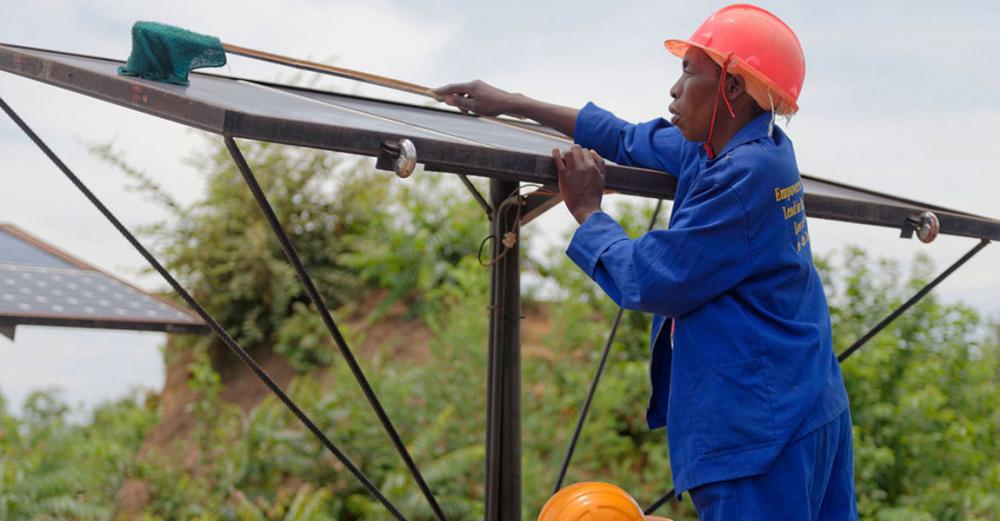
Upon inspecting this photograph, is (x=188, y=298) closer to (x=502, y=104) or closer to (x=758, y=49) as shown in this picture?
(x=502, y=104)

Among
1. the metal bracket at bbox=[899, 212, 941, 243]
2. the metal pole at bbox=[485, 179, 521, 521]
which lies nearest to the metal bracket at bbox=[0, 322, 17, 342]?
the metal pole at bbox=[485, 179, 521, 521]

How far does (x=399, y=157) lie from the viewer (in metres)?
1.91

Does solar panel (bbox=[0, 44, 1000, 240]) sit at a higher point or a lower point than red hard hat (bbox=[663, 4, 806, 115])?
lower

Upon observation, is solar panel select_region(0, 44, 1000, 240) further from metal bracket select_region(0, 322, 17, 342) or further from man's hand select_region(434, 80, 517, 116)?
metal bracket select_region(0, 322, 17, 342)

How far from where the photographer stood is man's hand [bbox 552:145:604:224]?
2.21m

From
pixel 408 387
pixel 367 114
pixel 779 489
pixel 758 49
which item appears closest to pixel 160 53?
pixel 367 114

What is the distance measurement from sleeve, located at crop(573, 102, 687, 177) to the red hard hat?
0.37 m

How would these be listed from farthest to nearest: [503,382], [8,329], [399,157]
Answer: [8,329]
[503,382]
[399,157]

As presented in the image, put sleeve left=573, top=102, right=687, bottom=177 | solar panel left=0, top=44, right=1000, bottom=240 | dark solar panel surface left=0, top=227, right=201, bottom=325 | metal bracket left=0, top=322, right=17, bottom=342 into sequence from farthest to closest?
dark solar panel surface left=0, top=227, right=201, bottom=325
metal bracket left=0, top=322, right=17, bottom=342
sleeve left=573, top=102, right=687, bottom=177
solar panel left=0, top=44, right=1000, bottom=240

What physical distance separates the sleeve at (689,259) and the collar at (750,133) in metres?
0.16

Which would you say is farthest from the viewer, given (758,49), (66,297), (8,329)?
(66,297)

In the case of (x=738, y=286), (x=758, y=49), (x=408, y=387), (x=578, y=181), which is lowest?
(x=408, y=387)

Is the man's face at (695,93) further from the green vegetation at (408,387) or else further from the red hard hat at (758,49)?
the green vegetation at (408,387)

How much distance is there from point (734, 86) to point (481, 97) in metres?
0.76
